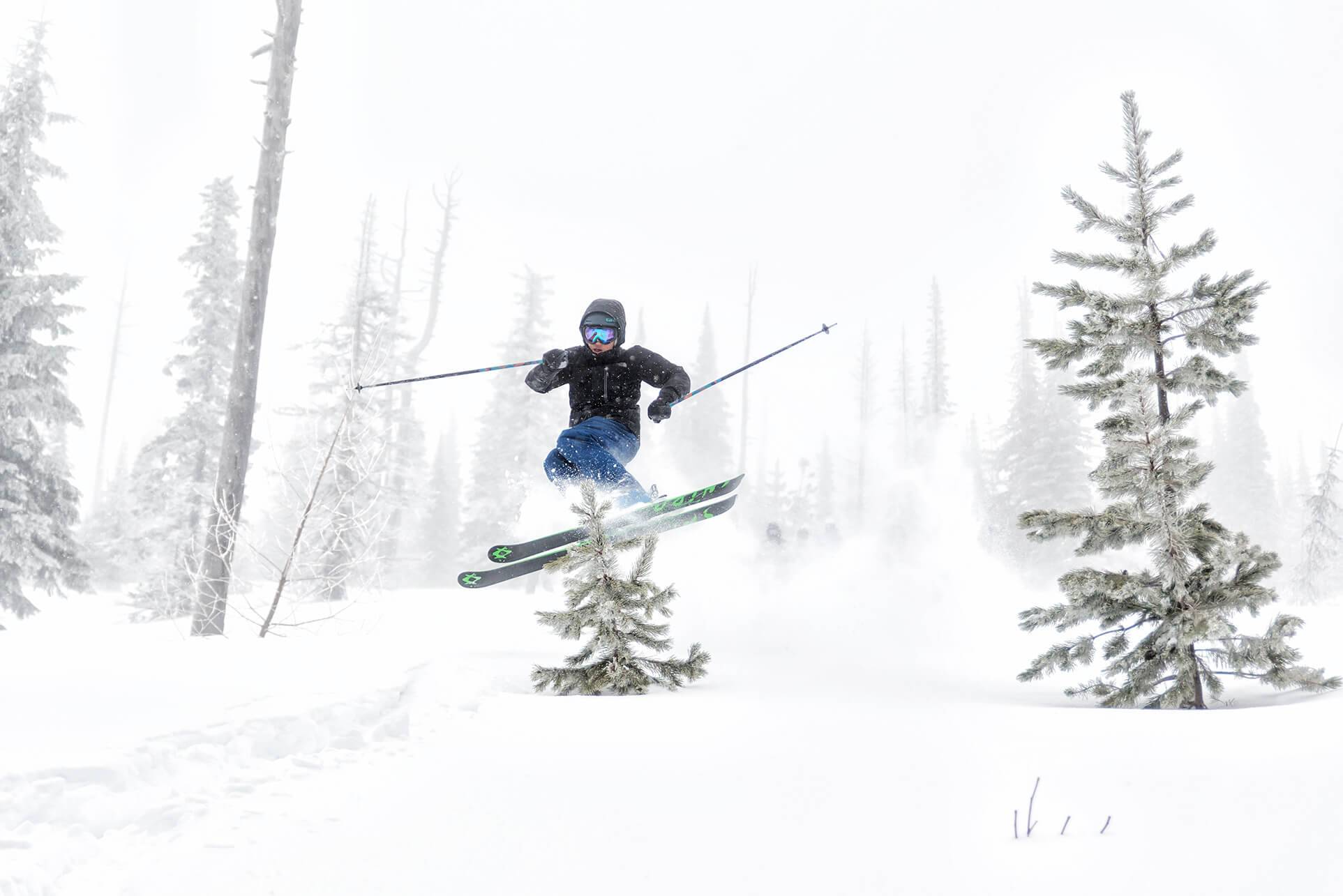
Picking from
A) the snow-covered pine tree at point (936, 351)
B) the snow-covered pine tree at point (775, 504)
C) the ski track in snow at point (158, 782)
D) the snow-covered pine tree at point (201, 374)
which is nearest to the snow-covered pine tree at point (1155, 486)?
the ski track in snow at point (158, 782)

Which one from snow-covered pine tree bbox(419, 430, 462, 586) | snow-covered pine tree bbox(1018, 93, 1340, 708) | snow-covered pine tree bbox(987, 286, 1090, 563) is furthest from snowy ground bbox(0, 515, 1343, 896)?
snow-covered pine tree bbox(419, 430, 462, 586)

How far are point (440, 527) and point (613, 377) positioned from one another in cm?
3246

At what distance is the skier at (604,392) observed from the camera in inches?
290

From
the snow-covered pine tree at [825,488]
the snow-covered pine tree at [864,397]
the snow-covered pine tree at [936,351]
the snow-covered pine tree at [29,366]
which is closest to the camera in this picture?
the snow-covered pine tree at [29,366]

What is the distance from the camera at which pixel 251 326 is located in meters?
10.2

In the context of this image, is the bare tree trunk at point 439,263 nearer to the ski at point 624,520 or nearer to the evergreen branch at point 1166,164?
the ski at point 624,520

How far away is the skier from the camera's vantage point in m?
7.36

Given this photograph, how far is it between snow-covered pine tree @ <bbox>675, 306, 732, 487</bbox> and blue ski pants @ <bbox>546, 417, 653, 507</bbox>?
29.1 meters

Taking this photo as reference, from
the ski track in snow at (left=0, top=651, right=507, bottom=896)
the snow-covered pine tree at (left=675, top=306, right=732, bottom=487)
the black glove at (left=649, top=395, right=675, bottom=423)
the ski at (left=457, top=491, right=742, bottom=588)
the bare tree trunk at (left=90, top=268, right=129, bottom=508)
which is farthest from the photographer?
the bare tree trunk at (left=90, top=268, right=129, bottom=508)

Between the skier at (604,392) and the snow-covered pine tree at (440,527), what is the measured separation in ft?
94.3

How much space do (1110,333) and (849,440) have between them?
39.8 metres

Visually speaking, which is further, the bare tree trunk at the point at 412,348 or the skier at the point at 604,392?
the bare tree trunk at the point at 412,348

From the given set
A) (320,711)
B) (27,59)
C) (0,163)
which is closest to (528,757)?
(320,711)

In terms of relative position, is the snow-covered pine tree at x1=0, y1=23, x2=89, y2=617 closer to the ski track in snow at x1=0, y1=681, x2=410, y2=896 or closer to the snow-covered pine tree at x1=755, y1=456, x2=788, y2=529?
the ski track in snow at x1=0, y1=681, x2=410, y2=896
